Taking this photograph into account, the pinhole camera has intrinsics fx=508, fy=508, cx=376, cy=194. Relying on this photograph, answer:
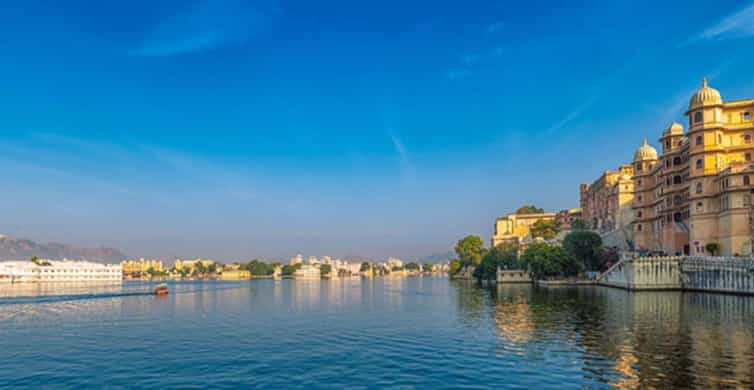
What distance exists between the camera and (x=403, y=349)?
3130 centimetres

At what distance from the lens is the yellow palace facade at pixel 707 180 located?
215ft

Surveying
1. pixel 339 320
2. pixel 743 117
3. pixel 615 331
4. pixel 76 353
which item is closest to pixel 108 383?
pixel 76 353

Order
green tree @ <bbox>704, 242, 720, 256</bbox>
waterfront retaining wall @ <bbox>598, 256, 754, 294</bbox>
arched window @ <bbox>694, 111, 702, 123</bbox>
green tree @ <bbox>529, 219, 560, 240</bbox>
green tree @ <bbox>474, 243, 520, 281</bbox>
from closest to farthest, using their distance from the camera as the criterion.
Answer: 1. waterfront retaining wall @ <bbox>598, 256, 754, 294</bbox>
2. green tree @ <bbox>704, 242, 720, 256</bbox>
3. arched window @ <bbox>694, 111, 702, 123</bbox>
4. green tree @ <bbox>474, 243, 520, 281</bbox>
5. green tree @ <bbox>529, 219, 560, 240</bbox>

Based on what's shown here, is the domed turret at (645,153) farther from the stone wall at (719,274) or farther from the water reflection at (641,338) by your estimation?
the water reflection at (641,338)

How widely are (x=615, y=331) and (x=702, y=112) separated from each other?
52198mm

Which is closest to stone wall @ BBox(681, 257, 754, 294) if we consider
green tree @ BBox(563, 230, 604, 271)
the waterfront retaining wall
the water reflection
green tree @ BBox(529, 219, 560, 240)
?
the waterfront retaining wall

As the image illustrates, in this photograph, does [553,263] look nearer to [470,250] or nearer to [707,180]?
[707,180]

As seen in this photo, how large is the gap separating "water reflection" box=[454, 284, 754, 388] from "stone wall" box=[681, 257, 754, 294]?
3848 mm

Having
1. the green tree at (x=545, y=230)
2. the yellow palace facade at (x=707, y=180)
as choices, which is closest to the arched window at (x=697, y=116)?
the yellow palace facade at (x=707, y=180)

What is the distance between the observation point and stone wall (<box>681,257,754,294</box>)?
57812 mm

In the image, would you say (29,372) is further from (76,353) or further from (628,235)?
(628,235)

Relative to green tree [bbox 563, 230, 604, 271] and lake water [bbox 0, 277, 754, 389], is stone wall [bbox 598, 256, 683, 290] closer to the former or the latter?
lake water [bbox 0, 277, 754, 389]

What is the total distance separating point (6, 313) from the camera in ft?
190

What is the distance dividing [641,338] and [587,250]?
74623 millimetres
